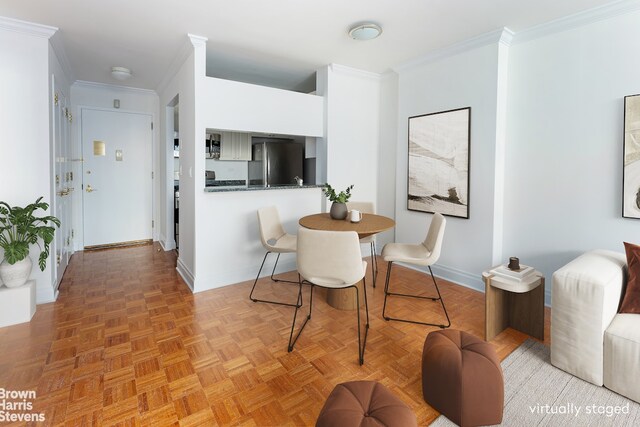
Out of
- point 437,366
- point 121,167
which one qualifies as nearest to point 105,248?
point 121,167

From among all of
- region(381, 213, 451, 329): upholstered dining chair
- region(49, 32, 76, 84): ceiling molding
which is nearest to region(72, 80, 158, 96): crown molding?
region(49, 32, 76, 84): ceiling molding

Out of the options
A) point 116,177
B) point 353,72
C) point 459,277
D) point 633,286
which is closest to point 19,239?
point 116,177

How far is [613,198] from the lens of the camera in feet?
8.94

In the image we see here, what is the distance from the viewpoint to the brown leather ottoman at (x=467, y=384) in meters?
1.69

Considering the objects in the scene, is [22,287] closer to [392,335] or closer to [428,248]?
[392,335]

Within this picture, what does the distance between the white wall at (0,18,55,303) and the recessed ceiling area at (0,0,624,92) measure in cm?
22

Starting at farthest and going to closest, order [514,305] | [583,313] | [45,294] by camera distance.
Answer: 1. [45,294]
2. [514,305]
3. [583,313]

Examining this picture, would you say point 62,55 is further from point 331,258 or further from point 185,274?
point 331,258

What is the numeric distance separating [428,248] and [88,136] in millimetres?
5209

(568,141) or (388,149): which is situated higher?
(388,149)

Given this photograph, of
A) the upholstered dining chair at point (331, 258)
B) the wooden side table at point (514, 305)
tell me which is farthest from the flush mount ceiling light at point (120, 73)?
the wooden side table at point (514, 305)

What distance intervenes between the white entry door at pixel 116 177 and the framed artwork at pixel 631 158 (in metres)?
6.07

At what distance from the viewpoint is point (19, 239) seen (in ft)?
9.80

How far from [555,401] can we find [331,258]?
59.7 inches
